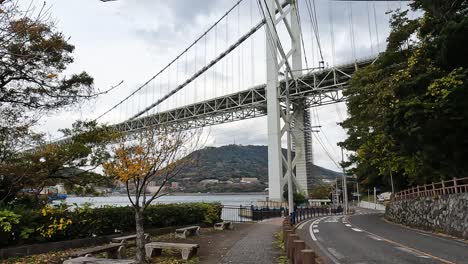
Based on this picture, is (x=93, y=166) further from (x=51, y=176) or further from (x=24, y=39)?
(x=24, y=39)

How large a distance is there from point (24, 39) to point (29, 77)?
205cm

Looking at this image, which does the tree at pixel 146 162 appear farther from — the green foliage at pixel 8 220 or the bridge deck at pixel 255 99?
the bridge deck at pixel 255 99

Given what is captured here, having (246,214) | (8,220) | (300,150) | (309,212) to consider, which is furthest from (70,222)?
(300,150)

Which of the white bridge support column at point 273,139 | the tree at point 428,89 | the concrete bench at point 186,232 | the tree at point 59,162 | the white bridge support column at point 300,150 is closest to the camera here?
the tree at point 59,162

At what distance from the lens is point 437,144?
16.5 m

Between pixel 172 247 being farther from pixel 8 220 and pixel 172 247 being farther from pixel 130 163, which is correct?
pixel 8 220

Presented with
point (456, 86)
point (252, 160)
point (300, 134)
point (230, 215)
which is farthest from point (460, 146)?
point (252, 160)

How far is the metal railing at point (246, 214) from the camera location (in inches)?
942

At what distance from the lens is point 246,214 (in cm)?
2877

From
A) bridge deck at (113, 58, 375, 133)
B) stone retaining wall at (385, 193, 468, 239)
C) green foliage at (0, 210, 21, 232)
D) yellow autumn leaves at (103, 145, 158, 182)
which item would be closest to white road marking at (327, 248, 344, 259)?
yellow autumn leaves at (103, 145, 158, 182)

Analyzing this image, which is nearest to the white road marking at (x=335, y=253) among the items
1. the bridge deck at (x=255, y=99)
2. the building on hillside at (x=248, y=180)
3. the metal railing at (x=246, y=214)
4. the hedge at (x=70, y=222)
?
the hedge at (x=70, y=222)

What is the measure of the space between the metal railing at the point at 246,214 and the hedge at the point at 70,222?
8.45m

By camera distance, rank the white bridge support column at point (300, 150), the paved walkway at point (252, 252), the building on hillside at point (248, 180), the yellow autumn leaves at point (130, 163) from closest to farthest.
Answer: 1. the paved walkway at point (252, 252)
2. the yellow autumn leaves at point (130, 163)
3. the white bridge support column at point (300, 150)
4. the building on hillside at point (248, 180)

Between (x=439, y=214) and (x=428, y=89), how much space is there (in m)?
5.65
